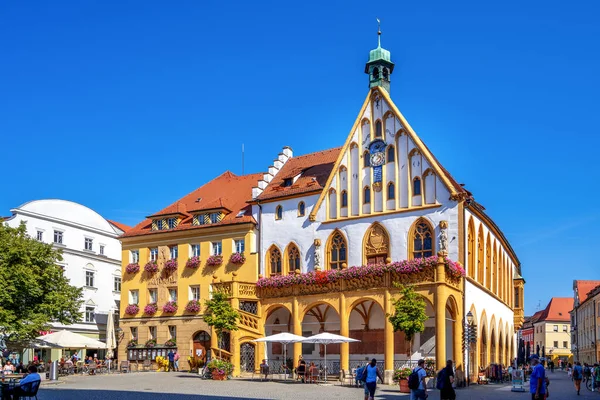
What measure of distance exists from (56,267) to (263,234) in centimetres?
1250

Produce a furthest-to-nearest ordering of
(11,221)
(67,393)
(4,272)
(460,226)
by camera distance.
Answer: (11,221)
(4,272)
(460,226)
(67,393)

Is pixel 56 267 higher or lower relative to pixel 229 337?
higher

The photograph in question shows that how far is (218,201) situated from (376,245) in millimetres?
13016

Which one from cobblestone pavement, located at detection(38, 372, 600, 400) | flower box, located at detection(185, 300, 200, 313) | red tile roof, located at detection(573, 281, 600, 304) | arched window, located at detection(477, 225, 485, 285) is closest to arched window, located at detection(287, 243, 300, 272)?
flower box, located at detection(185, 300, 200, 313)

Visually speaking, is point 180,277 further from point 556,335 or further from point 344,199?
point 556,335

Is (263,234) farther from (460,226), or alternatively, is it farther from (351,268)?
(460,226)

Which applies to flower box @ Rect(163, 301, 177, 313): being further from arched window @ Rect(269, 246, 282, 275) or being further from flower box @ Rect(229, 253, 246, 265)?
arched window @ Rect(269, 246, 282, 275)

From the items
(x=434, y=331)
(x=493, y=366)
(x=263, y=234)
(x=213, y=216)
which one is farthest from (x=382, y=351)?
(x=213, y=216)

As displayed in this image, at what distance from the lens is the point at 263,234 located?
47.4 meters

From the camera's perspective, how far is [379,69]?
4447cm

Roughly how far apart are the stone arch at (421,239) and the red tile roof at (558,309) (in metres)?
113

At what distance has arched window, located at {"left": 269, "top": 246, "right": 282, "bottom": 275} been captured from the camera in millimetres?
46438

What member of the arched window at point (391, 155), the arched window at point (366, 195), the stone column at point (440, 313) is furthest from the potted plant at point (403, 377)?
the arched window at point (391, 155)

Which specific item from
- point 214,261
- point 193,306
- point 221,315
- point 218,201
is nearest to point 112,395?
point 221,315
